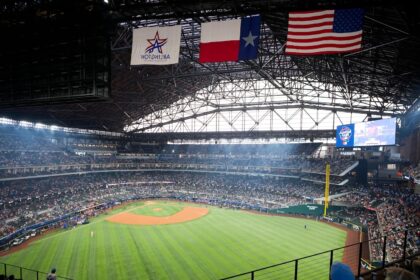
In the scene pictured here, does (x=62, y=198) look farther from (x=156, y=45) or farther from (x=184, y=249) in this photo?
(x=156, y=45)

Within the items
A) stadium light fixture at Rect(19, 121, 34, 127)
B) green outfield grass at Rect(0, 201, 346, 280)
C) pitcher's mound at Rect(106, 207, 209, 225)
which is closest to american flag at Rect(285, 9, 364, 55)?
green outfield grass at Rect(0, 201, 346, 280)

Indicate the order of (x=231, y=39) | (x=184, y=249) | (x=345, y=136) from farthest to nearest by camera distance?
(x=345, y=136) → (x=184, y=249) → (x=231, y=39)

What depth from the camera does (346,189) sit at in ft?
136

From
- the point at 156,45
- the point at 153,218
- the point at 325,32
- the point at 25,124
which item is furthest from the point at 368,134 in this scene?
the point at 25,124

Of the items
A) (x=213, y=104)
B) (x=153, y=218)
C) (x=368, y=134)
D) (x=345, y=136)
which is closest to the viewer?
(x=368, y=134)

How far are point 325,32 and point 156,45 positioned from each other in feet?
20.5

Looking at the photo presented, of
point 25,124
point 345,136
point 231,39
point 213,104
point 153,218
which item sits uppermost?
point 213,104

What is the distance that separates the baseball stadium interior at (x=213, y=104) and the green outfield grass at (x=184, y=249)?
188mm

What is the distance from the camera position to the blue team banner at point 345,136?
33.5 meters

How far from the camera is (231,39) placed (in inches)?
401

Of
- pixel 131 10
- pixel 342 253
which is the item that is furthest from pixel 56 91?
pixel 342 253

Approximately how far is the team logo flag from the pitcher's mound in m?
28.4

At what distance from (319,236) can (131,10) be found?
28073 millimetres

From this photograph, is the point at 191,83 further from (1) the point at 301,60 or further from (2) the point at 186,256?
(2) the point at 186,256
